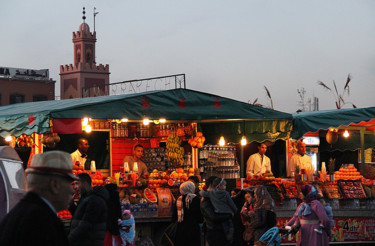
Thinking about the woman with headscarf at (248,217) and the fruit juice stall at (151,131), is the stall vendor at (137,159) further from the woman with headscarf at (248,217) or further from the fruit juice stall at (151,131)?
the woman with headscarf at (248,217)

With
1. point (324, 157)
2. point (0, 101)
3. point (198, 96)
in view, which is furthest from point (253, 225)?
point (0, 101)

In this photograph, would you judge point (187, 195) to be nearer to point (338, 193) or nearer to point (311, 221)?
point (311, 221)

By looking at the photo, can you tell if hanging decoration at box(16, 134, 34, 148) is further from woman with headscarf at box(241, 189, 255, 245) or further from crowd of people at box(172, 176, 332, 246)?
woman with headscarf at box(241, 189, 255, 245)

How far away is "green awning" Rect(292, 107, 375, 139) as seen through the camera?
14.7 metres

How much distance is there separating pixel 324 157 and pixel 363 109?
5.75m

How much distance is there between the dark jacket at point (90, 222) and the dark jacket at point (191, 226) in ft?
10.7

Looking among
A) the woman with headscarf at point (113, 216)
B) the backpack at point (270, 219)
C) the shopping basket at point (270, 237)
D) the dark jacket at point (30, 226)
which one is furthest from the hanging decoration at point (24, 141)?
the dark jacket at point (30, 226)

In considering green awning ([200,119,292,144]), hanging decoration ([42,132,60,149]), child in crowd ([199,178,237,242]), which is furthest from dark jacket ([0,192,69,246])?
green awning ([200,119,292,144])

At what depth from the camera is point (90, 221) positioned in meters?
7.49

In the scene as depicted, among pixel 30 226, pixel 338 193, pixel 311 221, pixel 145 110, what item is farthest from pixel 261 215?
pixel 30 226

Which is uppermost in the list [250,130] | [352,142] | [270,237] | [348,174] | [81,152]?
[250,130]

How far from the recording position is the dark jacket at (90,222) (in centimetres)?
740

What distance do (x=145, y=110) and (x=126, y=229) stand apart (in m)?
3.75

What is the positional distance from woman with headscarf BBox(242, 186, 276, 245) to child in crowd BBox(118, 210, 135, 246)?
70.4 inches
